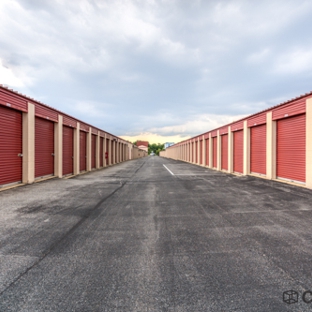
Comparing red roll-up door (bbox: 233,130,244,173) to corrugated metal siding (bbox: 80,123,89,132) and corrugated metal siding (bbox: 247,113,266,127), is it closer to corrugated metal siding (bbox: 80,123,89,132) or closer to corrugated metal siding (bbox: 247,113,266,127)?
corrugated metal siding (bbox: 247,113,266,127)

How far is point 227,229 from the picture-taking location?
442cm

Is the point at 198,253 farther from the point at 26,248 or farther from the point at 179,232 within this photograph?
the point at 26,248

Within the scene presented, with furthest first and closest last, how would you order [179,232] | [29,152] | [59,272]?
[29,152]
[179,232]
[59,272]

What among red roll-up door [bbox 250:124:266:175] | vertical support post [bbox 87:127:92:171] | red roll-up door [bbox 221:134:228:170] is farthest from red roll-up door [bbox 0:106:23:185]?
red roll-up door [bbox 221:134:228:170]

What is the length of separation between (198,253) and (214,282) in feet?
2.49

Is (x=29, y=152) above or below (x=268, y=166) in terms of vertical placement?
above

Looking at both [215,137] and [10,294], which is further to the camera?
[215,137]

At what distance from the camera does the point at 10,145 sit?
387 inches

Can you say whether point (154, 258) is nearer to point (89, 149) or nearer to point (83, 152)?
point (83, 152)

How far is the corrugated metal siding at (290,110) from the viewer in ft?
32.7

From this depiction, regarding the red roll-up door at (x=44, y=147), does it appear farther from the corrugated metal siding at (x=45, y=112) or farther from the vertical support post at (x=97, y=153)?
the vertical support post at (x=97, y=153)

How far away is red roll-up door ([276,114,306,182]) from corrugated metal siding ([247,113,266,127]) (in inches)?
49.0

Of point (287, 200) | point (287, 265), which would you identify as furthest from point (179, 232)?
point (287, 200)

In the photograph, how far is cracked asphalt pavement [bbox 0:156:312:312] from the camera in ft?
7.56
